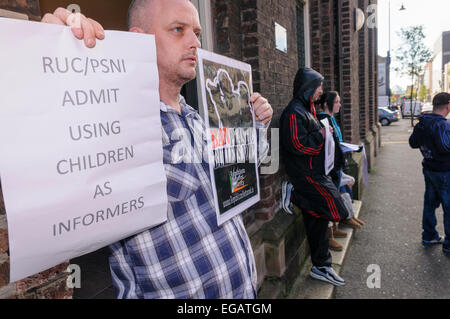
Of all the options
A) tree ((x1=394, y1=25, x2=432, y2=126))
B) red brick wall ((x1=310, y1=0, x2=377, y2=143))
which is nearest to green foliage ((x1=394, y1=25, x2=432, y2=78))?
tree ((x1=394, y1=25, x2=432, y2=126))

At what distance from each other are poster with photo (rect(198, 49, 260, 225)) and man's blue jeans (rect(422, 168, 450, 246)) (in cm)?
381

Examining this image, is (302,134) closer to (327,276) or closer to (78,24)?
(327,276)

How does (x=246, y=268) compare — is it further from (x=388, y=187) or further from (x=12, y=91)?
(x=388, y=187)

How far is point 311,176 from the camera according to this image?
341cm

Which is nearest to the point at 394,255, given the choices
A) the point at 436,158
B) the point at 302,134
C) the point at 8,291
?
the point at 436,158

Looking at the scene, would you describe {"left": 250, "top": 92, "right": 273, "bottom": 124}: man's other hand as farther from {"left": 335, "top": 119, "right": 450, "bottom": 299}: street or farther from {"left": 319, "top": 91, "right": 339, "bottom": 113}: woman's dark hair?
{"left": 319, "top": 91, "right": 339, "bottom": 113}: woman's dark hair

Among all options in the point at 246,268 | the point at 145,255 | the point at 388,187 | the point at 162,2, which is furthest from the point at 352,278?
the point at 388,187

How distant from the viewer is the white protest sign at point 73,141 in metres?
0.82

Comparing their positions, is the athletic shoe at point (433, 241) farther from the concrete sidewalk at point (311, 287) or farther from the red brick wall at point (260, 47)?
the red brick wall at point (260, 47)

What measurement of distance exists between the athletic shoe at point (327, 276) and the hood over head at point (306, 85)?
184 cm

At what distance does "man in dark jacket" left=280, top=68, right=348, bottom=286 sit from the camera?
3.33 meters

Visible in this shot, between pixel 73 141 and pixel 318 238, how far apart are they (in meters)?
3.20

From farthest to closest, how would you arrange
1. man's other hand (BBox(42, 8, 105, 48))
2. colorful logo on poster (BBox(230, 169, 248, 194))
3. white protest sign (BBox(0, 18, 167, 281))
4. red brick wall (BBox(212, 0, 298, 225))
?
1. red brick wall (BBox(212, 0, 298, 225))
2. colorful logo on poster (BBox(230, 169, 248, 194))
3. man's other hand (BBox(42, 8, 105, 48))
4. white protest sign (BBox(0, 18, 167, 281))

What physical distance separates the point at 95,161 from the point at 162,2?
0.74 metres
